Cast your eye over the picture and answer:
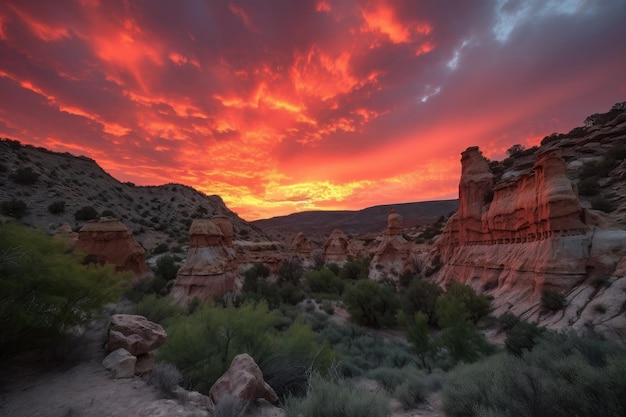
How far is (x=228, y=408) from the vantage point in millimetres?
4051

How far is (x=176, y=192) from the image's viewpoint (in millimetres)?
67250

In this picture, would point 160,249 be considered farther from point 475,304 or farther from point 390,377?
point 475,304

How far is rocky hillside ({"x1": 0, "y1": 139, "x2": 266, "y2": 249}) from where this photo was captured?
32.6 meters

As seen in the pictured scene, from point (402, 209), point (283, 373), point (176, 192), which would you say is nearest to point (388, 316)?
point (283, 373)

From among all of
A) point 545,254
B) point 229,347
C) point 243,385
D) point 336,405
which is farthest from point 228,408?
point 545,254

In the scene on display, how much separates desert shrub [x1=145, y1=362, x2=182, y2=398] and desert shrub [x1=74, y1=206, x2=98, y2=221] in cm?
3739

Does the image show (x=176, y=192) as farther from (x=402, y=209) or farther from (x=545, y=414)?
(x=402, y=209)

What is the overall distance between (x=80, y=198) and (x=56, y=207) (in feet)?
21.5

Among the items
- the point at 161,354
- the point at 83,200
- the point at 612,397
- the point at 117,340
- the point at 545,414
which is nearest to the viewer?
the point at 612,397

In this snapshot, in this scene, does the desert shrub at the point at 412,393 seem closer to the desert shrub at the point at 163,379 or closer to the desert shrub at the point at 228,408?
the desert shrub at the point at 228,408

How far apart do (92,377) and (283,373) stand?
3838 millimetres

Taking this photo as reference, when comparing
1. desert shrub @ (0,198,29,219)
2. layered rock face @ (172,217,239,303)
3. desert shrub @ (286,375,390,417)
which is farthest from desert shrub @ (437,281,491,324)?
desert shrub @ (0,198,29,219)

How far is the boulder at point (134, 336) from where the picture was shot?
5.89 meters

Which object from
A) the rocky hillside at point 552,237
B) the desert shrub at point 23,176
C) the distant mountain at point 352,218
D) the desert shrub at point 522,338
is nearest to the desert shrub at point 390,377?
the desert shrub at point 522,338
